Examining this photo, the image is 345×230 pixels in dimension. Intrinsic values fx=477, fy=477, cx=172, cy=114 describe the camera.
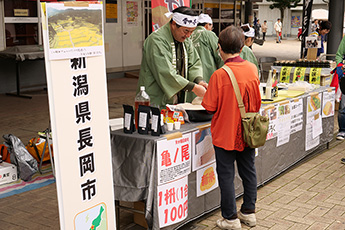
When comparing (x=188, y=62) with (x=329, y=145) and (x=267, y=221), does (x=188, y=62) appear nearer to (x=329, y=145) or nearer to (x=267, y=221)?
(x=267, y=221)

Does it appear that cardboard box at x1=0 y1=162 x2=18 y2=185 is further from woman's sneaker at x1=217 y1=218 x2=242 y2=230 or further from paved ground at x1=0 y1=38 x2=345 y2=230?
woman's sneaker at x1=217 y1=218 x2=242 y2=230

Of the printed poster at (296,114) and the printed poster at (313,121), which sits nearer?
the printed poster at (296,114)

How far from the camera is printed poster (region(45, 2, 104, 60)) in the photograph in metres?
2.87

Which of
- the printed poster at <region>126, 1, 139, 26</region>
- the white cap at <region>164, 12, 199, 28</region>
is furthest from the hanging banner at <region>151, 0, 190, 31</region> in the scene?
the printed poster at <region>126, 1, 139, 26</region>

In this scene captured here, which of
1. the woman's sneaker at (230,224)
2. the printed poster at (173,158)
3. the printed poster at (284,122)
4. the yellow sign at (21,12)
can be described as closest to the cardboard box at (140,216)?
the printed poster at (173,158)

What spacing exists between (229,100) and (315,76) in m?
4.94

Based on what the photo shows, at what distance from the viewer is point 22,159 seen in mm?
5699

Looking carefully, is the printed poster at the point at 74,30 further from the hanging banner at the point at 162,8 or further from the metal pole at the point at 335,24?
the metal pole at the point at 335,24

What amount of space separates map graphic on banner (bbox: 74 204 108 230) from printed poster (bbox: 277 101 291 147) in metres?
2.88

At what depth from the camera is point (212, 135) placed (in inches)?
163

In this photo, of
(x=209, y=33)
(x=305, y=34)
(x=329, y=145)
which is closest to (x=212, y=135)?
(x=209, y=33)

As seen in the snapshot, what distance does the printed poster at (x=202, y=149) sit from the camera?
14.0ft

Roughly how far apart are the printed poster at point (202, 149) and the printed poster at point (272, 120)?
1045mm

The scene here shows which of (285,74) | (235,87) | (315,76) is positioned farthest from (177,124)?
(285,74)
